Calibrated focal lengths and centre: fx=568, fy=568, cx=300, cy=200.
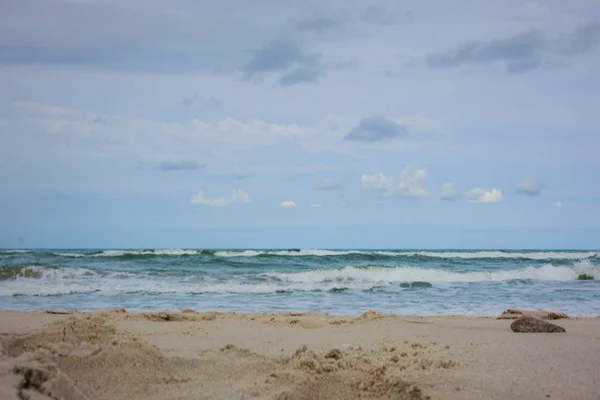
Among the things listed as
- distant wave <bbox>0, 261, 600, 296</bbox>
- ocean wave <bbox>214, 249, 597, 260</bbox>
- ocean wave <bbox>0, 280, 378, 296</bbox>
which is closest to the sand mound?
ocean wave <bbox>0, 280, 378, 296</bbox>

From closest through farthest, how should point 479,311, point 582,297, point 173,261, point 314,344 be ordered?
point 314,344 < point 479,311 < point 582,297 < point 173,261

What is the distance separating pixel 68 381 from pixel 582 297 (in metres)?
11.5

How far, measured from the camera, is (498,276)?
2077 cm

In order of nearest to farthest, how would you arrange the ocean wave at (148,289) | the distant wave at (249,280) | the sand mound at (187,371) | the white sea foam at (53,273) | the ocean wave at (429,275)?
1. the sand mound at (187,371)
2. the ocean wave at (148,289)
3. the distant wave at (249,280)
4. the white sea foam at (53,273)
5. the ocean wave at (429,275)

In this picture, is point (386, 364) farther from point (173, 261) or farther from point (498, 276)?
point (173, 261)

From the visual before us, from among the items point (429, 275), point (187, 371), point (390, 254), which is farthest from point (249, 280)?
point (390, 254)

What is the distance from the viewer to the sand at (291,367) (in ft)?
10.1

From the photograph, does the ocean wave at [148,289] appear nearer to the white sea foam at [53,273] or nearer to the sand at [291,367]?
the white sea foam at [53,273]

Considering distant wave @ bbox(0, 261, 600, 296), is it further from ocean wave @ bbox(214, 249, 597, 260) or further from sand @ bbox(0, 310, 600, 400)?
ocean wave @ bbox(214, 249, 597, 260)

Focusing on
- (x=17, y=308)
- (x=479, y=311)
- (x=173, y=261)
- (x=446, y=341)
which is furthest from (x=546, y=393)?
(x=173, y=261)

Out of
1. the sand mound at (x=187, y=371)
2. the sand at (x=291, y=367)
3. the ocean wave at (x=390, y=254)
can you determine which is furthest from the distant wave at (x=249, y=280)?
the ocean wave at (x=390, y=254)

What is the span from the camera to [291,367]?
3.64 meters

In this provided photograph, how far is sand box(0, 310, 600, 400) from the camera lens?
121 inches

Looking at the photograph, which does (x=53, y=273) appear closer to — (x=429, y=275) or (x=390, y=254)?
(x=429, y=275)
